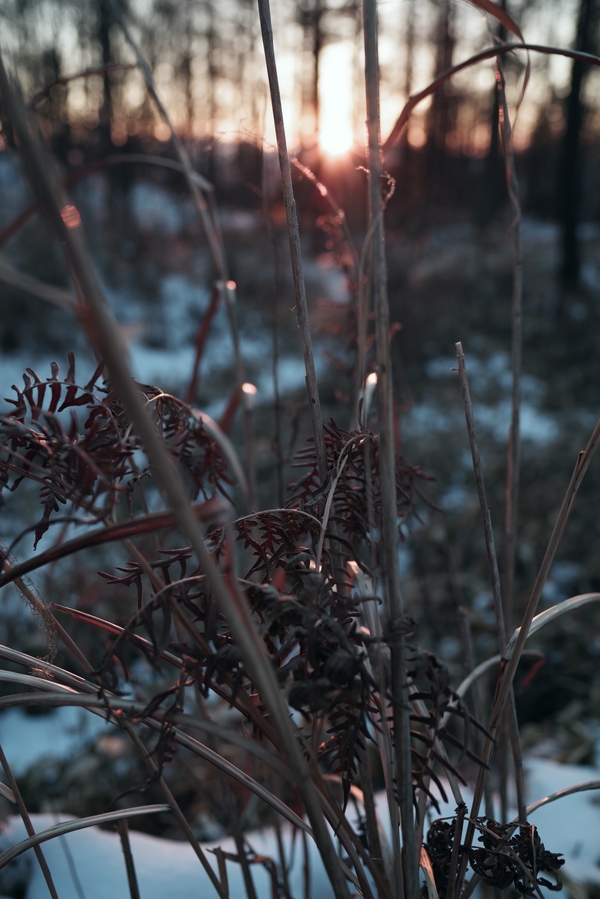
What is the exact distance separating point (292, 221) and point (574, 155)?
9141 mm

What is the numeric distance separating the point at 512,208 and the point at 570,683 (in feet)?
6.90

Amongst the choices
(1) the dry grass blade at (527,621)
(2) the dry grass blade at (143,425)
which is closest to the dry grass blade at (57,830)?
(2) the dry grass blade at (143,425)

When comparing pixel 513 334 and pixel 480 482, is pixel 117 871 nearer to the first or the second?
pixel 480 482

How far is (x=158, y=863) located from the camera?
1007mm

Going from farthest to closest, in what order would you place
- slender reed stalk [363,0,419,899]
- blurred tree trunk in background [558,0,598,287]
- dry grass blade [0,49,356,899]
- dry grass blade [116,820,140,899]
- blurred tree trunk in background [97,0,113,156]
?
blurred tree trunk in background [97,0,113,156], blurred tree trunk in background [558,0,598,287], dry grass blade [116,820,140,899], slender reed stalk [363,0,419,899], dry grass blade [0,49,356,899]

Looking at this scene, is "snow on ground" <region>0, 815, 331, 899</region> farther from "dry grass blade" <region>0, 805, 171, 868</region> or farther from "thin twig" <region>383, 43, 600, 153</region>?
"thin twig" <region>383, 43, 600, 153</region>

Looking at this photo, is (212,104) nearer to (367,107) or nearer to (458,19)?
(458,19)

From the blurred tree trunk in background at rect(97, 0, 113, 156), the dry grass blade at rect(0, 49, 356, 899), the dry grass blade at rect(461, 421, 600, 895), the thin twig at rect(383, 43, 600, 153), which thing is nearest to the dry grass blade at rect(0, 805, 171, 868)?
the dry grass blade at rect(0, 49, 356, 899)

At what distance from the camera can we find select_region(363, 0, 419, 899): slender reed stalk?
395mm

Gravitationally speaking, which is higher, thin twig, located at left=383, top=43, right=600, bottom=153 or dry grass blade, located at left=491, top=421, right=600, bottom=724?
thin twig, located at left=383, top=43, right=600, bottom=153

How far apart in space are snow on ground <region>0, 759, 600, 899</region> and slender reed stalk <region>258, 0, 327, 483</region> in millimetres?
727

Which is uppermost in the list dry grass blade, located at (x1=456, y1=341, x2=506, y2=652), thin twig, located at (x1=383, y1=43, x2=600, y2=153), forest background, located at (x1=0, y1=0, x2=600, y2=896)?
forest background, located at (x1=0, y1=0, x2=600, y2=896)

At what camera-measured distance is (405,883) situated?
1.58 ft

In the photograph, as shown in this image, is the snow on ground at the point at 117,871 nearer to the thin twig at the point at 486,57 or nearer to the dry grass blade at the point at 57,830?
the dry grass blade at the point at 57,830
